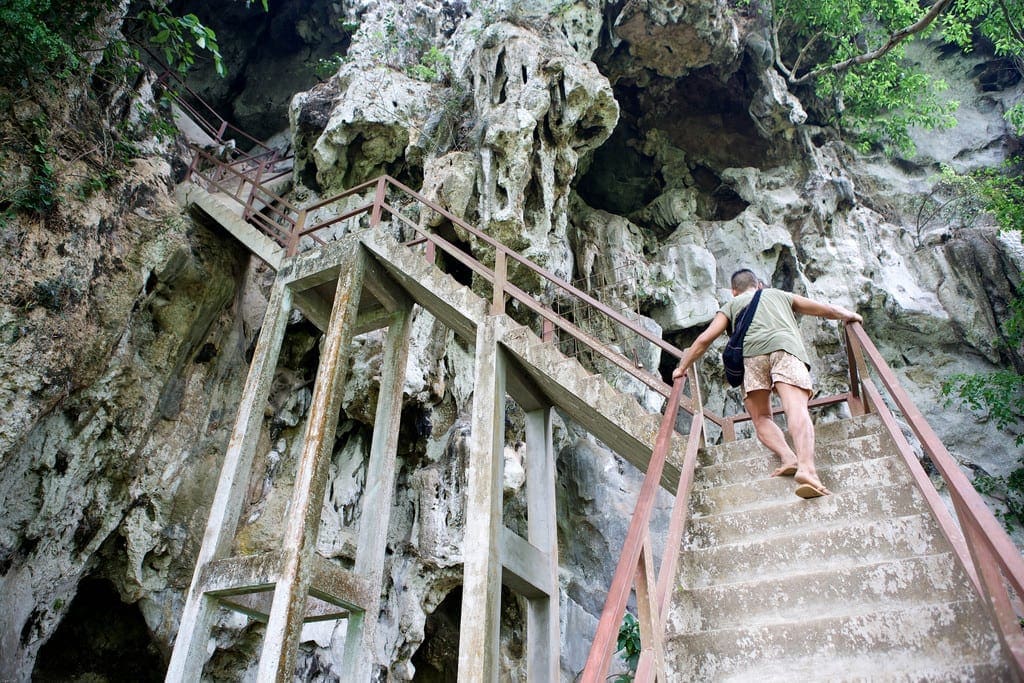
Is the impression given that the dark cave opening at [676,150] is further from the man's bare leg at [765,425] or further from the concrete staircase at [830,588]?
the concrete staircase at [830,588]

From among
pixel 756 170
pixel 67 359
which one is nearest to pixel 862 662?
pixel 67 359

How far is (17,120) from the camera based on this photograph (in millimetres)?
7344

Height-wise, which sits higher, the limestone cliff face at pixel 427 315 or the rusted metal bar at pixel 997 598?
the limestone cliff face at pixel 427 315

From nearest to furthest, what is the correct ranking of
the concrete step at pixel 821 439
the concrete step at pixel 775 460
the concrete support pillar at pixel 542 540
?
the concrete step at pixel 775 460 < the concrete step at pixel 821 439 < the concrete support pillar at pixel 542 540

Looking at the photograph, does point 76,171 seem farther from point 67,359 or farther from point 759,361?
point 759,361

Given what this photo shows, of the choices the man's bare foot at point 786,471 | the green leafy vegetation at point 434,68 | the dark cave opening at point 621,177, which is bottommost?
the man's bare foot at point 786,471

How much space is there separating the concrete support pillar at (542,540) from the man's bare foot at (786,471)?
2618 millimetres

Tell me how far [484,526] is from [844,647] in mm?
2930

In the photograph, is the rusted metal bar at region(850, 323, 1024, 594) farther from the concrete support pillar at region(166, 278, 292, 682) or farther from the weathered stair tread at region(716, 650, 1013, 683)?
the concrete support pillar at region(166, 278, 292, 682)

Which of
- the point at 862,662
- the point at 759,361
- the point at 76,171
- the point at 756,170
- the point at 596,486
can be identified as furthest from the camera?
the point at 756,170

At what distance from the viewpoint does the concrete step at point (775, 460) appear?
3.97m

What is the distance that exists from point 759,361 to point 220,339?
863 centimetres

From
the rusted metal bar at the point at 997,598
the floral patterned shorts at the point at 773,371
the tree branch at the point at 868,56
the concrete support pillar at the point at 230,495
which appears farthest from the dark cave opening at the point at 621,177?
the rusted metal bar at the point at 997,598

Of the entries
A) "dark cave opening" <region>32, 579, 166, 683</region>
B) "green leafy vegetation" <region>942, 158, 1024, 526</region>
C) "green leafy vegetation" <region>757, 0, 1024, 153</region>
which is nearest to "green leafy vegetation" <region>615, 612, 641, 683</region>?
"dark cave opening" <region>32, 579, 166, 683</region>
